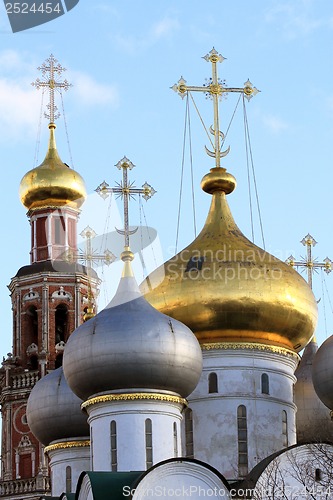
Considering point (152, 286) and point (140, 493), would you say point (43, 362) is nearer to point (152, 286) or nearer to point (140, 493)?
point (152, 286)

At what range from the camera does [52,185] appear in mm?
51781

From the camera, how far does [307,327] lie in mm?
33750

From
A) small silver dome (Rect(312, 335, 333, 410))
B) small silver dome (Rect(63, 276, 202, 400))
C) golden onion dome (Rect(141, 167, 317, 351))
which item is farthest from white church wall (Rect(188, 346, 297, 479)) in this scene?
small silver dome (Rect(63, 276, 202, 400))

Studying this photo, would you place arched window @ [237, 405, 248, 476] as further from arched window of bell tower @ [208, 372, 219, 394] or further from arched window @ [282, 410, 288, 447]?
arched window @ [282, 410, 288, 447]

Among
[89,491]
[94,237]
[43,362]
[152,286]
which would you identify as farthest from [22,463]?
[89,491]

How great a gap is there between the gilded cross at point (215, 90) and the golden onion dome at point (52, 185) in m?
15.8

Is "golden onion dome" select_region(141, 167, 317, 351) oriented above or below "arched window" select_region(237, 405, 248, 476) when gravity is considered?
above

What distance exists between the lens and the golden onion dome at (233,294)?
108 feet

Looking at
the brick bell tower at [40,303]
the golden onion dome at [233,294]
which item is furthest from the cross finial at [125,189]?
the brick bell tower at [40,303]

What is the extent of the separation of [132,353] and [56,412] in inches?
182

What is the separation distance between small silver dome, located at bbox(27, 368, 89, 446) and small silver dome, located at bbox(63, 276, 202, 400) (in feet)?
10.1

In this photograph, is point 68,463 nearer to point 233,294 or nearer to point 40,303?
point 233,294

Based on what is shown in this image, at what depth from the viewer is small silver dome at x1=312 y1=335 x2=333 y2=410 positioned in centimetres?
3269

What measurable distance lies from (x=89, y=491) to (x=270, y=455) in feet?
11.7
